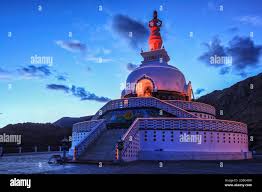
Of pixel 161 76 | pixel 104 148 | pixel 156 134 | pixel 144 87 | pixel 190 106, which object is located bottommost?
pixel 104 148

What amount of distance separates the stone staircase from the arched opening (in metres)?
12.4

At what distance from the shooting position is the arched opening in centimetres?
4475

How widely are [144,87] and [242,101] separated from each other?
7752 cm

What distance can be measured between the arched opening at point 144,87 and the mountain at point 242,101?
5389 centimetres

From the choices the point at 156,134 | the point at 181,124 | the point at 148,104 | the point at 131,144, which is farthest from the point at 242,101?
the point at 131,144

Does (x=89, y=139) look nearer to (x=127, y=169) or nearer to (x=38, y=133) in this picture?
(x=127, y=169)

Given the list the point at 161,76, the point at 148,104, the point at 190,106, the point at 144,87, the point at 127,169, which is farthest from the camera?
the point at 144,87

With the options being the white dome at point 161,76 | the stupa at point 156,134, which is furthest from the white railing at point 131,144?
the white dome at point 161,76

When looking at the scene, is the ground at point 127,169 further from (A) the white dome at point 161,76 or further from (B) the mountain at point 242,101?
(B) the mountain at point 242,101

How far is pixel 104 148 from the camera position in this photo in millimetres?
29766

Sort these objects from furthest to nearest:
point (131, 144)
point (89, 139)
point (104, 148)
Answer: point (89, 139)
point (104, 148)
point (131, 144)

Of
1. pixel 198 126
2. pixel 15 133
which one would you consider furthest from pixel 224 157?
pixel 15 133

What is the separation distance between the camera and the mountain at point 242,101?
338 feet

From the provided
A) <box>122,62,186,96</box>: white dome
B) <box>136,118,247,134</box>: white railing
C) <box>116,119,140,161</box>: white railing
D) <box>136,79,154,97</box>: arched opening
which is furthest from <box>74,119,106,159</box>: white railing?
<box>122,62,186,96</box>: white dome
